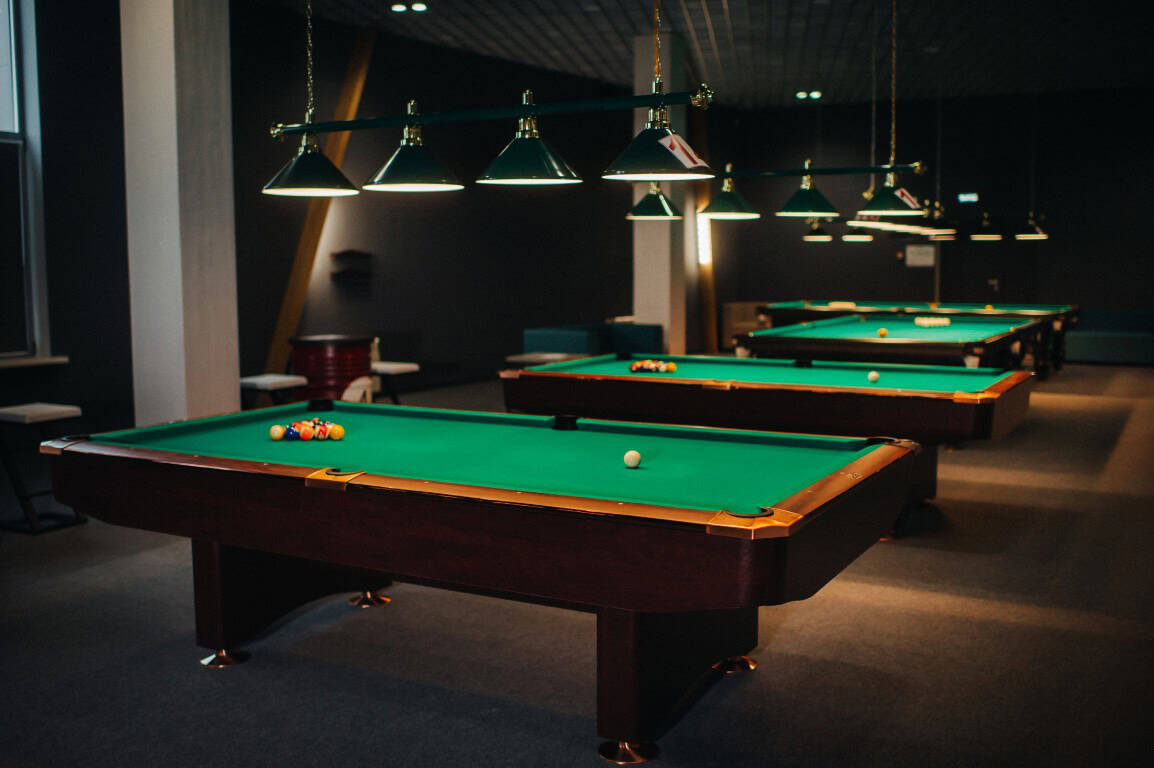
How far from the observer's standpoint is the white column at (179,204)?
17.0 feet

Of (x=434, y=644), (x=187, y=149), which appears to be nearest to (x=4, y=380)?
(x=187, y=149)

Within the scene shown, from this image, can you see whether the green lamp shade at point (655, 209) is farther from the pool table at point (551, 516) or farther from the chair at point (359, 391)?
the chair at point (359, 391)

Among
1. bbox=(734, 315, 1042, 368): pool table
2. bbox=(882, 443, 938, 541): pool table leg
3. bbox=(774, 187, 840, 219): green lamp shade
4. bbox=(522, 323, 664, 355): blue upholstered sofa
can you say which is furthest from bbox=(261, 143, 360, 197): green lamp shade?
bbox=(522, 323, 664, 355): blue upholstered sofa

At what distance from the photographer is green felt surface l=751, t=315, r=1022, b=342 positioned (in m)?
7.66

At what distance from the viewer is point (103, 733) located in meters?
2.80

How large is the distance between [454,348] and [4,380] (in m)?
4.63

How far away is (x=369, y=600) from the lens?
155 inches

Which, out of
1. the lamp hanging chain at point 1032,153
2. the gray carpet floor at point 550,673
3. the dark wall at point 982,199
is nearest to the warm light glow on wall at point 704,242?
the dark wall at point 982,199

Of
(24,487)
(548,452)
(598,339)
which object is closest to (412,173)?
(548,452)

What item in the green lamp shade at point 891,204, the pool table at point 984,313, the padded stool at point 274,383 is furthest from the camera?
the pool table at point 984,313

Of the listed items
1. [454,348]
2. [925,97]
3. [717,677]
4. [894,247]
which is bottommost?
[717,677]

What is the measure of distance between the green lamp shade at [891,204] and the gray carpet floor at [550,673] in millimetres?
1904

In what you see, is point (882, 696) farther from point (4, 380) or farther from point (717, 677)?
point (4, 380)

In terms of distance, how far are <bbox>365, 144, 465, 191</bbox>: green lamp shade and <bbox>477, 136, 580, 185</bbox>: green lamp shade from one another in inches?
6.8
